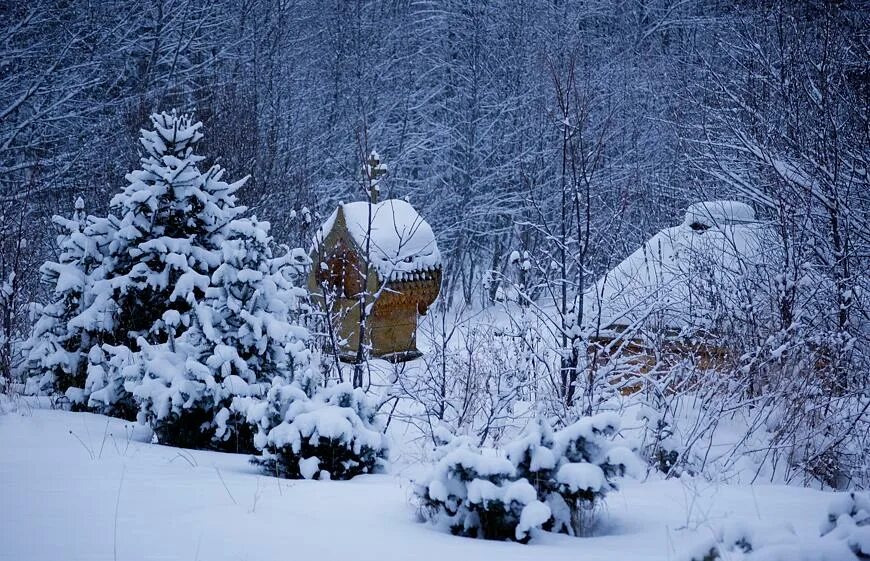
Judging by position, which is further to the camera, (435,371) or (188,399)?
(435,371)

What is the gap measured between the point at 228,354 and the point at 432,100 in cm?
1734

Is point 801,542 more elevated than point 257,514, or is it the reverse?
point 801,542

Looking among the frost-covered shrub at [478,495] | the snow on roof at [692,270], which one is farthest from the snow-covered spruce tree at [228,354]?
the snow on roof at [692,270]

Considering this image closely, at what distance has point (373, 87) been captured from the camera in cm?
2045

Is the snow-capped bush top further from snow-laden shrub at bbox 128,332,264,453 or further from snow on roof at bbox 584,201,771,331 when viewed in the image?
snow on roof at bbox 584,201,771,331

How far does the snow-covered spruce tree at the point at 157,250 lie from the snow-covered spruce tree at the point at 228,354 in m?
0.22

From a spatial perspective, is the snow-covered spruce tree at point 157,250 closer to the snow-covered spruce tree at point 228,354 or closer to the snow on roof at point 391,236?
the snow-covered spruce tree at point 228,354

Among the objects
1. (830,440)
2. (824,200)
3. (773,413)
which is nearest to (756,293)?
(824,200)

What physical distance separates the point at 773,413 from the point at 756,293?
190cm

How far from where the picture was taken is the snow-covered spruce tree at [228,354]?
545cm

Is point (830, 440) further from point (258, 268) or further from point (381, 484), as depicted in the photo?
point (258, 268)

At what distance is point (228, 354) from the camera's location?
561 cm

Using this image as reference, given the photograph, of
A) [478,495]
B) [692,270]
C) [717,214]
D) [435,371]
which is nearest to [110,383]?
[435,371]

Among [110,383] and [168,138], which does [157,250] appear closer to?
[168,138]
